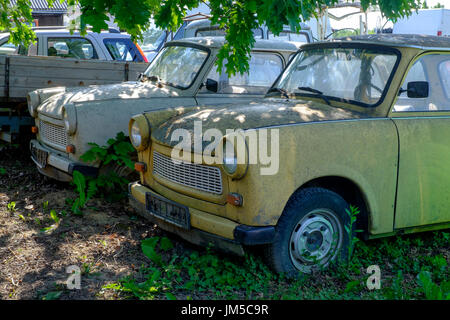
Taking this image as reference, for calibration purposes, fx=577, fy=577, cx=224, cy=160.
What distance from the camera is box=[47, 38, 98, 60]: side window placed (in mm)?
9688

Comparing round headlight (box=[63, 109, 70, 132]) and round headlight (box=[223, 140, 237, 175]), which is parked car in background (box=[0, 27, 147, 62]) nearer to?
round headlight (box=[63, 109, 70, 132])

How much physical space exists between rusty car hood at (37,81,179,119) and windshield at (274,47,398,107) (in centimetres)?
174

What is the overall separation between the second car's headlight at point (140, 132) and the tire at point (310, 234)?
4.56ft

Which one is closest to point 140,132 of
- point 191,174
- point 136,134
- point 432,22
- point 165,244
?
point 136,134

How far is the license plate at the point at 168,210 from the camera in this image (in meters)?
4.16

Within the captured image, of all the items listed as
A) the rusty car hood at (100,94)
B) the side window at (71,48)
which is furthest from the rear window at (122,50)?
the rusty car hood at (100,94)

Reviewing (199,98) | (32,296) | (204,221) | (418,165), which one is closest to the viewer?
(32,296)

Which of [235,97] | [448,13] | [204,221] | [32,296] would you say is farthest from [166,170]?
[448,13]

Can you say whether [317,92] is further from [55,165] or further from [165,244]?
[55,165]

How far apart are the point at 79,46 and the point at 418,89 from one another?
687 cm

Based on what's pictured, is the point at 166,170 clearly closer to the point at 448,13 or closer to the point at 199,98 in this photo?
the point at 199,98
